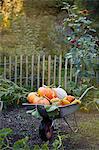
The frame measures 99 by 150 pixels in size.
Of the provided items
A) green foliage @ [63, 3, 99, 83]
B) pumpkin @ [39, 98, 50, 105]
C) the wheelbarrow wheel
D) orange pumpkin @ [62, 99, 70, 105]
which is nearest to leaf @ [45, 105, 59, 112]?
pumpkin @ [39, 98, 50, 105]

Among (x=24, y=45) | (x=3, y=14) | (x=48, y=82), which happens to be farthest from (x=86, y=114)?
(x=3, y=14)

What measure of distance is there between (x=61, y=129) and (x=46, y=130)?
731 mm

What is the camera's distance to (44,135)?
504cm

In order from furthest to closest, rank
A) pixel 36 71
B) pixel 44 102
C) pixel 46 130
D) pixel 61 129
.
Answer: pixel 36 71, pixel 61 129, pixel 46 130, pixel 44 102

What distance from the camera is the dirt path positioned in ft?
16.8

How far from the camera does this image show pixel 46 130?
5062 millimetres

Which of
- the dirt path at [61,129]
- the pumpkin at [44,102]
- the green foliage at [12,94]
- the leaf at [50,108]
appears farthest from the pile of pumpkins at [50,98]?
the green foliage at [12,94]

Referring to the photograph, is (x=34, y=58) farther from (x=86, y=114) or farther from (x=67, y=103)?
(x=67, y=103)

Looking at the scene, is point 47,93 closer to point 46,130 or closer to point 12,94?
point 46,130

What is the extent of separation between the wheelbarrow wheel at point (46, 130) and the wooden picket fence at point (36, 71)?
9.21ft

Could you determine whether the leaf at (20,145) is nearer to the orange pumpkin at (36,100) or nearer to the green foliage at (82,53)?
the orange pumpkin at (36,100)

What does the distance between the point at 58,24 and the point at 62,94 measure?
529 cm

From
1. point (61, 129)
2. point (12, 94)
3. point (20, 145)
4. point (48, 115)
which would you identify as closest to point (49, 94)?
point (48, 115)

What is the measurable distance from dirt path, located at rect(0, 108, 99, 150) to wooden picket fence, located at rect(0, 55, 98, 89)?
118 centimetres
